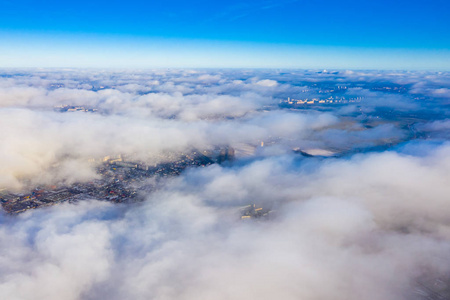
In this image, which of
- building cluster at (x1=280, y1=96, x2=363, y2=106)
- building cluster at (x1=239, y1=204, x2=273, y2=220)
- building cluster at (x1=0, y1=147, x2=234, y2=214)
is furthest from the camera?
building cluster at (x1=280, y1=96, x2=363, y2=106)

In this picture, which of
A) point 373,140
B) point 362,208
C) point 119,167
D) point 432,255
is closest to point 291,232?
point 362,208

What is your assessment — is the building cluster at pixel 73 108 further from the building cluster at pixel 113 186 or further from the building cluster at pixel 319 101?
the building cluster at pixel 319 101

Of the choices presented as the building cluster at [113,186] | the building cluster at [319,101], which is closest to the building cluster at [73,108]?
the building cluster at [113,186]

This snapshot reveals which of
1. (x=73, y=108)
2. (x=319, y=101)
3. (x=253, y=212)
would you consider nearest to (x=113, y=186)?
(x=253, y=212)

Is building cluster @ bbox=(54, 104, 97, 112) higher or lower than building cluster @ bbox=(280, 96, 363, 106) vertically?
lower

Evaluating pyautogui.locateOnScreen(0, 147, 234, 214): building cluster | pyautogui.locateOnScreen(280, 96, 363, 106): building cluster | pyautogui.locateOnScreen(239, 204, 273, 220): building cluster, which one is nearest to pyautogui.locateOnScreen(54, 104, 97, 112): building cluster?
pyautogui.locateOnScreen(0, 147, 234, 214): building cluster

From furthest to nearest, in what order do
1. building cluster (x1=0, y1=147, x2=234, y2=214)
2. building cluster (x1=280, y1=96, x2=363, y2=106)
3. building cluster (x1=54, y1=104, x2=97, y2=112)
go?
1. building cluster (x1=280, y1=96, x2=363, y2=106)
2. building cluster (x1=54, y1=104, x2=97, y2=112)
3. building cluster (x1=0, y1=147, x2=234, y2=214)

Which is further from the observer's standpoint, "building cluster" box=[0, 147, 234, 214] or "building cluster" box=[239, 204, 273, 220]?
"building cluster" box=[0, 147, 234, 214]

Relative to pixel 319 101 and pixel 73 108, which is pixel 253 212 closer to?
pixel 73 108

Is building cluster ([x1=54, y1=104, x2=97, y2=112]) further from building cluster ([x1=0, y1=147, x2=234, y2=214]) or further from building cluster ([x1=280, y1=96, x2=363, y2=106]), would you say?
building cluster ([x1=280, y1=96, x2=363, y2=106])
